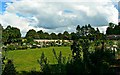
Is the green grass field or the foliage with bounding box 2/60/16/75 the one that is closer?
the foliage with bounding box 2/60/16/75

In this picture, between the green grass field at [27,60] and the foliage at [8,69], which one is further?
the green grass field at [27,60]

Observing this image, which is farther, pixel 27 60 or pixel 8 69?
pixel 27 60

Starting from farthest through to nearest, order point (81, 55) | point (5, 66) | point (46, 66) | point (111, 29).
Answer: point (111, 29) < point (81, 55) < point (46, 66) < point (5, 66)

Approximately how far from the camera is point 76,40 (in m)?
7.41

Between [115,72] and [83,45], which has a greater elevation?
[83,45]

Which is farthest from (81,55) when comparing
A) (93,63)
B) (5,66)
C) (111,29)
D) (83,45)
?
(111,29)

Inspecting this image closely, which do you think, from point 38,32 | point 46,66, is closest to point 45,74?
point 46,66

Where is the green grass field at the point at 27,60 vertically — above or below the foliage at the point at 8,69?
below

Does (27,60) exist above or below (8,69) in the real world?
below

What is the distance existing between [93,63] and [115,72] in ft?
2.20

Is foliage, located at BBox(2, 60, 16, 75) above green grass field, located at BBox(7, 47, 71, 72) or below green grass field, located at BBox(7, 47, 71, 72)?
above

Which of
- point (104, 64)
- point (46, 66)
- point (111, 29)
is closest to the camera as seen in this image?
point (46, 66)

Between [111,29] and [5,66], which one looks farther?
[111,29]

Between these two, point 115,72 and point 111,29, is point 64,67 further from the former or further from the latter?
point 111,29
